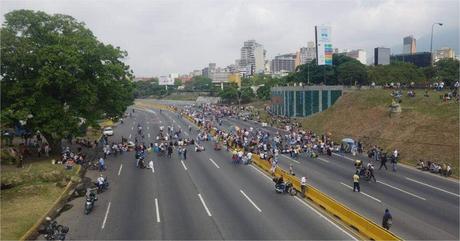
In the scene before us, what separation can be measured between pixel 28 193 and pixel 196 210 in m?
13.5

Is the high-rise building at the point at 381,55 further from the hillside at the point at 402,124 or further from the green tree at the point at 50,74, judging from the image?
the green tree at the point at 50,74

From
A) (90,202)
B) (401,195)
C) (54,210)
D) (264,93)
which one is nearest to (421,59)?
(264,93)

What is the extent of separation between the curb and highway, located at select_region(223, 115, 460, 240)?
18.4 m

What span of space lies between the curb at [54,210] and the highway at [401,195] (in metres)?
18.4

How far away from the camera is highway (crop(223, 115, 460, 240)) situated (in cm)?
2517

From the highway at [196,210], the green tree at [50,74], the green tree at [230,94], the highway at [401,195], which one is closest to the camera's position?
the highway at [196,210]

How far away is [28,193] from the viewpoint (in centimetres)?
3341

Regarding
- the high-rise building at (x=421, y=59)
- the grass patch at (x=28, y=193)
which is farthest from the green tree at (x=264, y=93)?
the grass patch at (x=28, y=193)

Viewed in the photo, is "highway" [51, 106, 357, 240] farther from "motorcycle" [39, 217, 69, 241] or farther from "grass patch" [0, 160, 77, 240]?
"grass patch" [0, 160, 77, 240]

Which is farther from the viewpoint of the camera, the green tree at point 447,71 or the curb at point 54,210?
the green tree at point 447,71

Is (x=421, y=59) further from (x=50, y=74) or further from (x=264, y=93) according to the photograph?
(x=50, y=74)

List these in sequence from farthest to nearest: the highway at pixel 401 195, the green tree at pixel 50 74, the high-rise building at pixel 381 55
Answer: the high-rise building at pixel 381 55
the green tree at pixel 50 74
the highway at pixel 401 195

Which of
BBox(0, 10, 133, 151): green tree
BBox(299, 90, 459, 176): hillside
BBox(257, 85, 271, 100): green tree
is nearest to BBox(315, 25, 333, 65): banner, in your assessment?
BBox(299, 90, 459, 176): hillside

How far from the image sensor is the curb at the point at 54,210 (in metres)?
24.1
